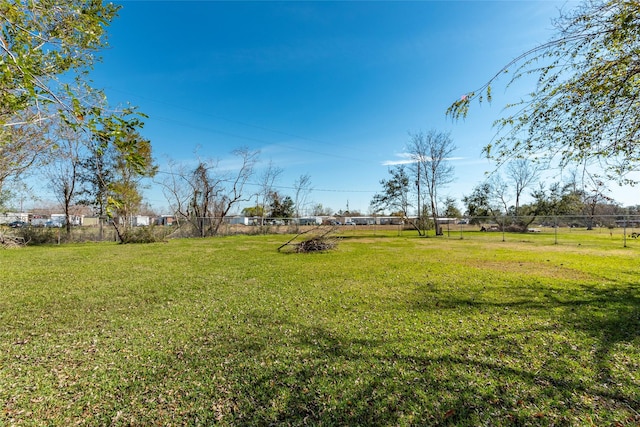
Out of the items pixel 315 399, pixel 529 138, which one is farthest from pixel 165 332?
pixel 529 138

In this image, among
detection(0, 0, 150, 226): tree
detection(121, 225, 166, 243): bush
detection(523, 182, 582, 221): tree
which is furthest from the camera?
detection(523, 182, 582, 221): tree

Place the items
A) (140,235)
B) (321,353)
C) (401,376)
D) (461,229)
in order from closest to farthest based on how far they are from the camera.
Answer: (401,376) → (321,353) → (140,235) → (461,229)

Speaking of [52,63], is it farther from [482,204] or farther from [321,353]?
[482,204]

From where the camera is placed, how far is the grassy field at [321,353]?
2.13 m

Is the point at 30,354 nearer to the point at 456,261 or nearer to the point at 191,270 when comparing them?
the point at 191,270

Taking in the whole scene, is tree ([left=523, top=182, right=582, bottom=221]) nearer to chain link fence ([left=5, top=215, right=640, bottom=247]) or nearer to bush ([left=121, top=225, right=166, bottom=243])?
chain link fence ([left=5, top=215, right=640, bottom=247])

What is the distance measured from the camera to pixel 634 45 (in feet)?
10.7

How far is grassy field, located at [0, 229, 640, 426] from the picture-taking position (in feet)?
7.00

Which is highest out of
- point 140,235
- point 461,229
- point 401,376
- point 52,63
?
point 52,63

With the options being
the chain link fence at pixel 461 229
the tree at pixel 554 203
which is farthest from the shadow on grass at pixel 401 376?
the tree at pixel 554 203

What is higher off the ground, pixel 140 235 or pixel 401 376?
pixel 140 235

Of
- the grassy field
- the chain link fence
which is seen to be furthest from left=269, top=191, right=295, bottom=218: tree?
the grassy field

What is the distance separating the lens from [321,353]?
10.0ft

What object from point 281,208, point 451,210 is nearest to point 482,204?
point 451,210
